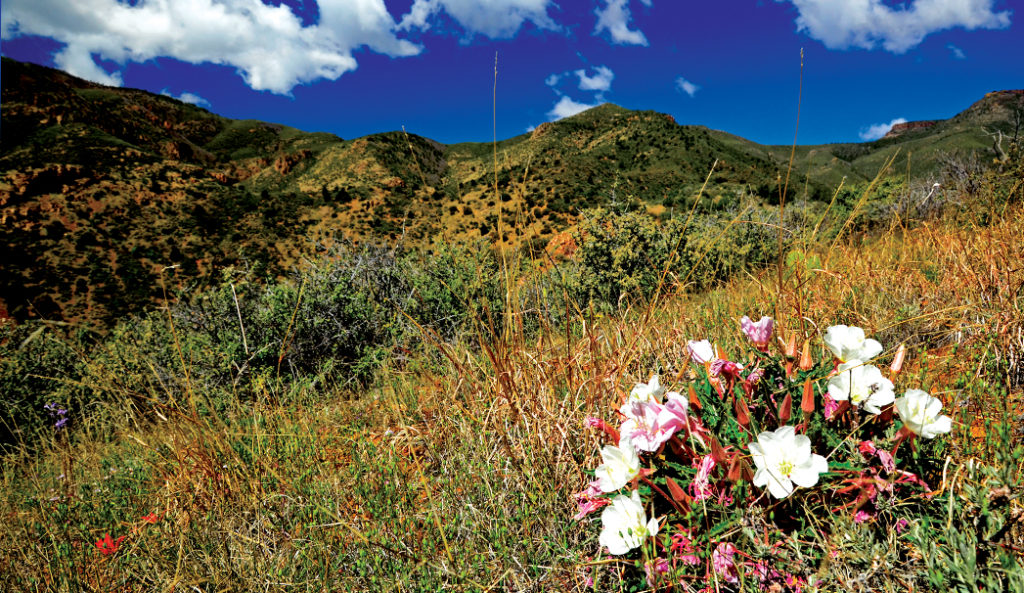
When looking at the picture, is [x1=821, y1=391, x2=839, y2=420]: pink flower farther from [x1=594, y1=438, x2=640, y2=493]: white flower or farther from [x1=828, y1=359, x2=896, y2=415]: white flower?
[x1=594, y1=438, x2=640, y2=493]: white flower

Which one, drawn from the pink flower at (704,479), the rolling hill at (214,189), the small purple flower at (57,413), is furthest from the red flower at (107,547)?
the rolling hill at (214,189)

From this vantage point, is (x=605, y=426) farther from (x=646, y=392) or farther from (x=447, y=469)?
(x=447, y=469)

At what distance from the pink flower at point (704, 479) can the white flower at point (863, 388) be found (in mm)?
410

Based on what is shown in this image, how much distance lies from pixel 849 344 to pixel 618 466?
2.74 feet

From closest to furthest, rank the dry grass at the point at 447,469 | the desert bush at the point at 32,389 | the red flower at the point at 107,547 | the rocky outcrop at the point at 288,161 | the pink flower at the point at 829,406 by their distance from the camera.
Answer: the pink flower at the point at 829,406, the dry grass at the point at 447,469, the red flower at the point at 107,547, the desert bush at the point at 32,389, the rocky outcrop at the point at 288,161

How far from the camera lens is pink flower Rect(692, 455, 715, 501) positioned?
1.21m

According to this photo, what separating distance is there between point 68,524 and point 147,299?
25992mm

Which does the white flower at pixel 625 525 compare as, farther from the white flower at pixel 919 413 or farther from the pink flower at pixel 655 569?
the white flower at pixel 919 413

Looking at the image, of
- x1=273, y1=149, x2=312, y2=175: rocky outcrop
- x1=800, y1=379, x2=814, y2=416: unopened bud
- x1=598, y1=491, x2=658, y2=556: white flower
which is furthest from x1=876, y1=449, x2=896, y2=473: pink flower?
x1=273, y1=149, x2=312, y2=175: rocky outcrop

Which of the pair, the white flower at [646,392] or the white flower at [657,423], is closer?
the white flower at [657,423]

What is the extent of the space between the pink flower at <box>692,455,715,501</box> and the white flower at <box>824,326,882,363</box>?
543 mm

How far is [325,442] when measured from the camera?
2539mm

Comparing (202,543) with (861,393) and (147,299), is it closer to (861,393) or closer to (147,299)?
(861,393)

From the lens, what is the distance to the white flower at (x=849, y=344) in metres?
1.34
